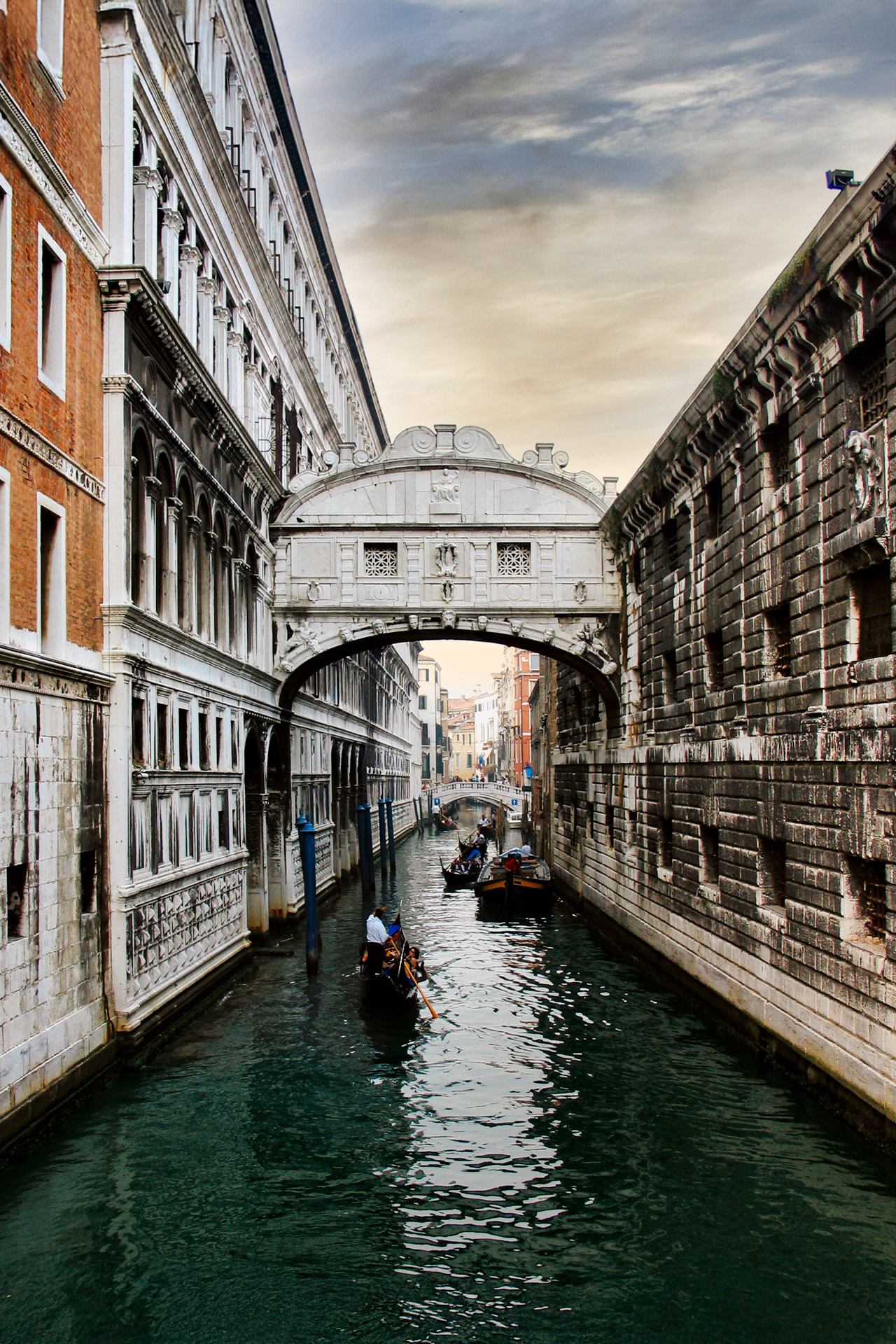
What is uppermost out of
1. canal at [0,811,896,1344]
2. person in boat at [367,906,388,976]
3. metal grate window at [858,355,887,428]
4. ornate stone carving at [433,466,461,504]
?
ornate stone carving at [433,466,461,504]

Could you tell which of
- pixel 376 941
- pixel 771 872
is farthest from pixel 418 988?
pixel 771 872

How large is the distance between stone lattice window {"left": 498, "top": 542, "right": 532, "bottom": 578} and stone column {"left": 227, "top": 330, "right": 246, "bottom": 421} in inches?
215

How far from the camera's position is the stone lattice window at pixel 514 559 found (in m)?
21.8

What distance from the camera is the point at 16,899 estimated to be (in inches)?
372

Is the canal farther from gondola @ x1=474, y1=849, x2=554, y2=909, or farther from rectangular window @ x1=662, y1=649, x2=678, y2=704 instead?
gondola @ x1=474, y1=849, x2=554, y2=909

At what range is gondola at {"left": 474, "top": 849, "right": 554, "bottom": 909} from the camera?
85.7 feet

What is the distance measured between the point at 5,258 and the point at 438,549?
12804 millimetres

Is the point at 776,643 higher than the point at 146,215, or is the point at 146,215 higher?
the point at 146,215

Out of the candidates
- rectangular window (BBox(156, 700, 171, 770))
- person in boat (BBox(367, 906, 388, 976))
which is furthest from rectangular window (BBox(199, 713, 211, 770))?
person in boat (BBox(367, 906, 388, 976))

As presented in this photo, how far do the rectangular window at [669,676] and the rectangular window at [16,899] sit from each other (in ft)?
36.7

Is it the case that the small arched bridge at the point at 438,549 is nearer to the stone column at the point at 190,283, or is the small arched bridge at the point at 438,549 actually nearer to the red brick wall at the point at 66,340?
the stone column at the point at 190,283

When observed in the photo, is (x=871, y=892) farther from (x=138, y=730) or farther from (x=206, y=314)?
(x=206, y=314)

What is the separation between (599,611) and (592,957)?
6353mm

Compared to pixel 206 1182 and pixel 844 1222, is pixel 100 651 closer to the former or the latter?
pixel 206 1182
